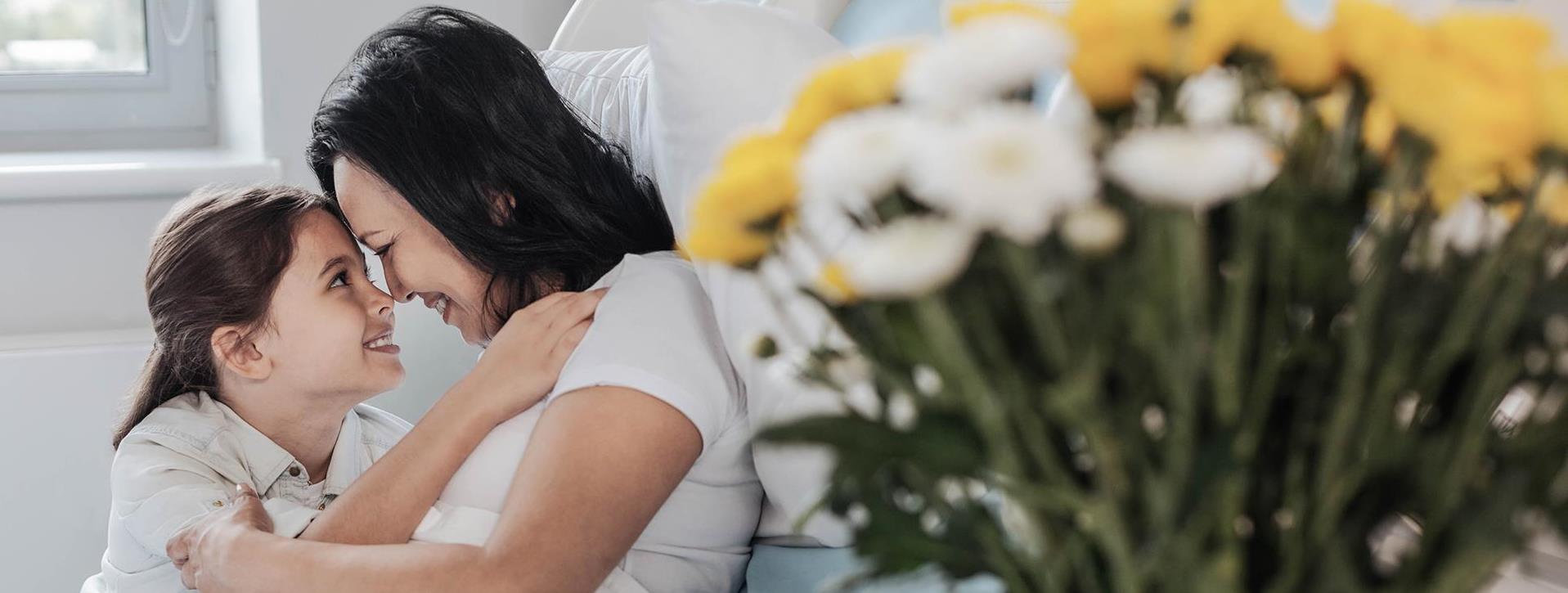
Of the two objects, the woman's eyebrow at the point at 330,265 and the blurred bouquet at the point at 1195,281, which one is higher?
the blurred bouquet at the point at 1195,281

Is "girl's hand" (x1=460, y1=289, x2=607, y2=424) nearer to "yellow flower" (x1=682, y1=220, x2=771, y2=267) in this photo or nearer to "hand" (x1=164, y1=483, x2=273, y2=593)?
"hand" (x1=164, y1=483, x2=273, y2=593)

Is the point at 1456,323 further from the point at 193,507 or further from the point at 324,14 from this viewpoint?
the point at 324,14

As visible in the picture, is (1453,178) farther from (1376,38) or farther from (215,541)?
(215,541)

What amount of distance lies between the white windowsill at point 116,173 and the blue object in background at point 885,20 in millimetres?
1140

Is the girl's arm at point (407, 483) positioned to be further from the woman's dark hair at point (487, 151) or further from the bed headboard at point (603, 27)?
the bed headboard at point (603, 27)

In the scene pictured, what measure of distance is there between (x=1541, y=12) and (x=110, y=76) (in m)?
2.40

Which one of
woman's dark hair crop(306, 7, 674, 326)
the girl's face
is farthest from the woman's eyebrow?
woman's dark hair crop(306, 7, 674, 326)

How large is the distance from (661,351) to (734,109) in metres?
0.20

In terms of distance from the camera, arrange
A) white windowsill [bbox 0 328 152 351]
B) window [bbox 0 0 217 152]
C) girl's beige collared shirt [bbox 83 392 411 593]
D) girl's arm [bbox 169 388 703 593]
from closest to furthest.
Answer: girl's arm [bbox 169 388 703 593] → girl's beige collared shirt [bbox 83 392 411 593] → white windowsill [bbox 0 328 152 351] → window [bbox 0 0 217 152]

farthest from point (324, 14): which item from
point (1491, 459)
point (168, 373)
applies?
point (1491, 459)

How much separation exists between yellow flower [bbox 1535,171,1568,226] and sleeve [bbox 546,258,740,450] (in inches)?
28.0

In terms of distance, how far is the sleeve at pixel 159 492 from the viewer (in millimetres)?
1324

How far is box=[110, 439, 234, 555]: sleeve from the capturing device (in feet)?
4.34

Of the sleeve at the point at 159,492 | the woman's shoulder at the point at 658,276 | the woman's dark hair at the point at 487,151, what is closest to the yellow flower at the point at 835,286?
the woman's shoulder at the point at 658,276
